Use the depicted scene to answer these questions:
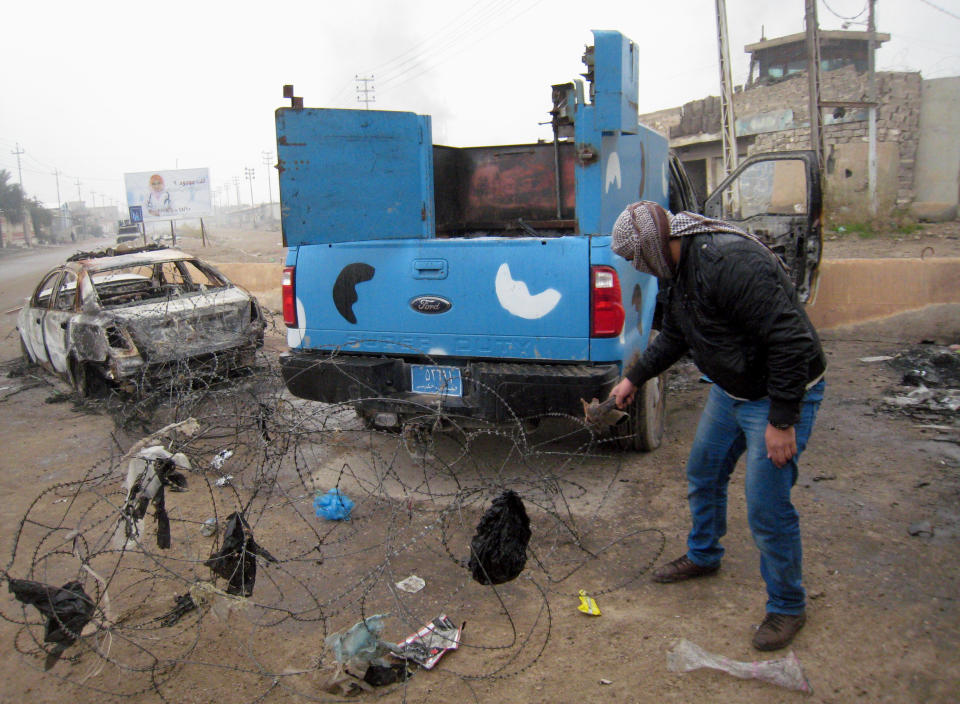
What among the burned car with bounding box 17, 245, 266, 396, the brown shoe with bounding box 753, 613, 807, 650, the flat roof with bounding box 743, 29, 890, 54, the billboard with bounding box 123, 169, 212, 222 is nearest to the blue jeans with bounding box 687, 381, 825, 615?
the brown shoe with bounding box 753, 613, 807, 650

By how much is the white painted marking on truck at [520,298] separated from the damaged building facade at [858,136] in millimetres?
10618

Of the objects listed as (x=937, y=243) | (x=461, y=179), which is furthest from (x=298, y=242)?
(x=937, y=243)

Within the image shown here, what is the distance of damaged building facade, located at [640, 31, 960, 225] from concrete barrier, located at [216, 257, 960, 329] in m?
6.08

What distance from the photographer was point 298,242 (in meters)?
4.37

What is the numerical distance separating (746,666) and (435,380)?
2290 millimetres

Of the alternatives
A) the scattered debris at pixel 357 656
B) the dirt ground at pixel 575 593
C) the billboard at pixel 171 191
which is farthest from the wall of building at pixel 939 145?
the billboard at pixel 171 191

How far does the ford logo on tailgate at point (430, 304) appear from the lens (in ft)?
13.1

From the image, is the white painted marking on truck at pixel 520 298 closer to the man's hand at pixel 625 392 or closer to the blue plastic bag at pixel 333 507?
the man's hand at pixel 625 392

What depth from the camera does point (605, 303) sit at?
367 centimetres

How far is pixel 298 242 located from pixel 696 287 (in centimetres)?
281

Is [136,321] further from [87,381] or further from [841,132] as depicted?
[841,132]

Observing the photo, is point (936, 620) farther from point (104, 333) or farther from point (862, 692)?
point (104, 333)

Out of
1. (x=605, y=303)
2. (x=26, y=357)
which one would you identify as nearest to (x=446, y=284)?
(x=605, y=303)

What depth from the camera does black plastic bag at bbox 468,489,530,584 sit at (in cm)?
268
